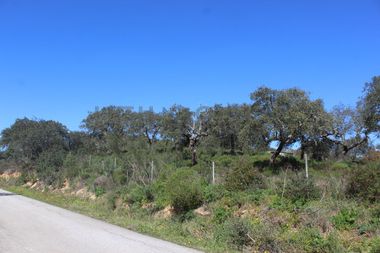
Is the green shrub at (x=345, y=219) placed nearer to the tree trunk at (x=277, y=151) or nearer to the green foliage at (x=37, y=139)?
the tree trunk at (x=277, y=151)

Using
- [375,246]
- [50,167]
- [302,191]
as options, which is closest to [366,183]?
[302,191]

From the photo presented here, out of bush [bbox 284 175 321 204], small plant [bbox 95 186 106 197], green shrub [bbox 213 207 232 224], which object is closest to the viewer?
bush [bbox 284 175 321 204]

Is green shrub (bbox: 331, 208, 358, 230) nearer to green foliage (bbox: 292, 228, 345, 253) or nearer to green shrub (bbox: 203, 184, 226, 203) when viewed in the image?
green foliage (bbox: 292, 228, 345, 253)

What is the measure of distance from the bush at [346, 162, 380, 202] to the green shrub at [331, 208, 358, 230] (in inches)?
47.9

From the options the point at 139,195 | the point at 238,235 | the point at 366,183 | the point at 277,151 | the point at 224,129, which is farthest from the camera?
the point at 224,129

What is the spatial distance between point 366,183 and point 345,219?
2.00m

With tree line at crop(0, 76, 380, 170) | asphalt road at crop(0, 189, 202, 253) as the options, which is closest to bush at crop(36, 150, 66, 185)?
tree line at crop(0, 76, 380, 170)

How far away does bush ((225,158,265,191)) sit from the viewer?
18.8m

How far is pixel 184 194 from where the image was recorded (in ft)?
63.0

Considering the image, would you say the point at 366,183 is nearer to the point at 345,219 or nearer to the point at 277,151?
the point at 345,219

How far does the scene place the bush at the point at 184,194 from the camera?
1925 centimetres

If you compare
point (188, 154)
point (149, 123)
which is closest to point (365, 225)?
point (188, 154)

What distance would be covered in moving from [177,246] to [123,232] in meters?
2.89

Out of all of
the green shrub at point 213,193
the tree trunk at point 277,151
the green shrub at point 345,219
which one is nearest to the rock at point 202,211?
the green shrub at point 213,193
